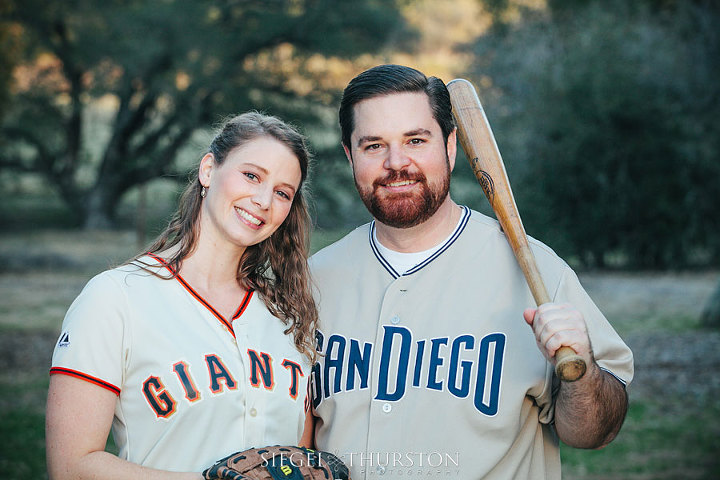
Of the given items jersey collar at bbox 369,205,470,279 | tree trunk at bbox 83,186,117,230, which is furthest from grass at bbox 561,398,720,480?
tree trunk at bbox 83,186,117,230

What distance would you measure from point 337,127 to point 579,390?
13796 mm

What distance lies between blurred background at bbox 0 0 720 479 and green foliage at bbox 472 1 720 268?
1.4 inches

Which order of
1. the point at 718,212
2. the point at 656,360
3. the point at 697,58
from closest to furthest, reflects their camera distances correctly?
Result: the point at 656,360, the point at 697,58, the point at 718,212

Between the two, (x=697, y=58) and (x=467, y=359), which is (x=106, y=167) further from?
(x=467, y=359)

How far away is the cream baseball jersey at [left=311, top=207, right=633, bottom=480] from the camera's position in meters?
2.38

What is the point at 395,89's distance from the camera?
2.60 meters

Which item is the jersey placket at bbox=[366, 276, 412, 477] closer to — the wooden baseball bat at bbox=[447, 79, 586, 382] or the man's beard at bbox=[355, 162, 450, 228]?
the man's beard at bbox=[355, 162, 450, 228]

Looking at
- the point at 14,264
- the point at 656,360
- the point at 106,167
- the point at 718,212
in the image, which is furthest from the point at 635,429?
the point at 106,167

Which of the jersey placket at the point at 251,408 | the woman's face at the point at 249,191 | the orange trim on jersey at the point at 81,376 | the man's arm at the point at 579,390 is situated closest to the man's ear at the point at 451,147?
the woman's face at the point at 249,191

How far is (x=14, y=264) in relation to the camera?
51.3ft

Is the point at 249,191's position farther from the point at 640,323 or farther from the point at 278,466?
the point at 640,323

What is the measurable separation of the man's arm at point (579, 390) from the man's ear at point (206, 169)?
1.18m

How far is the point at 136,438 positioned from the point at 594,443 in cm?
140

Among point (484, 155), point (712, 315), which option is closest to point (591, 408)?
point (484, 155)
